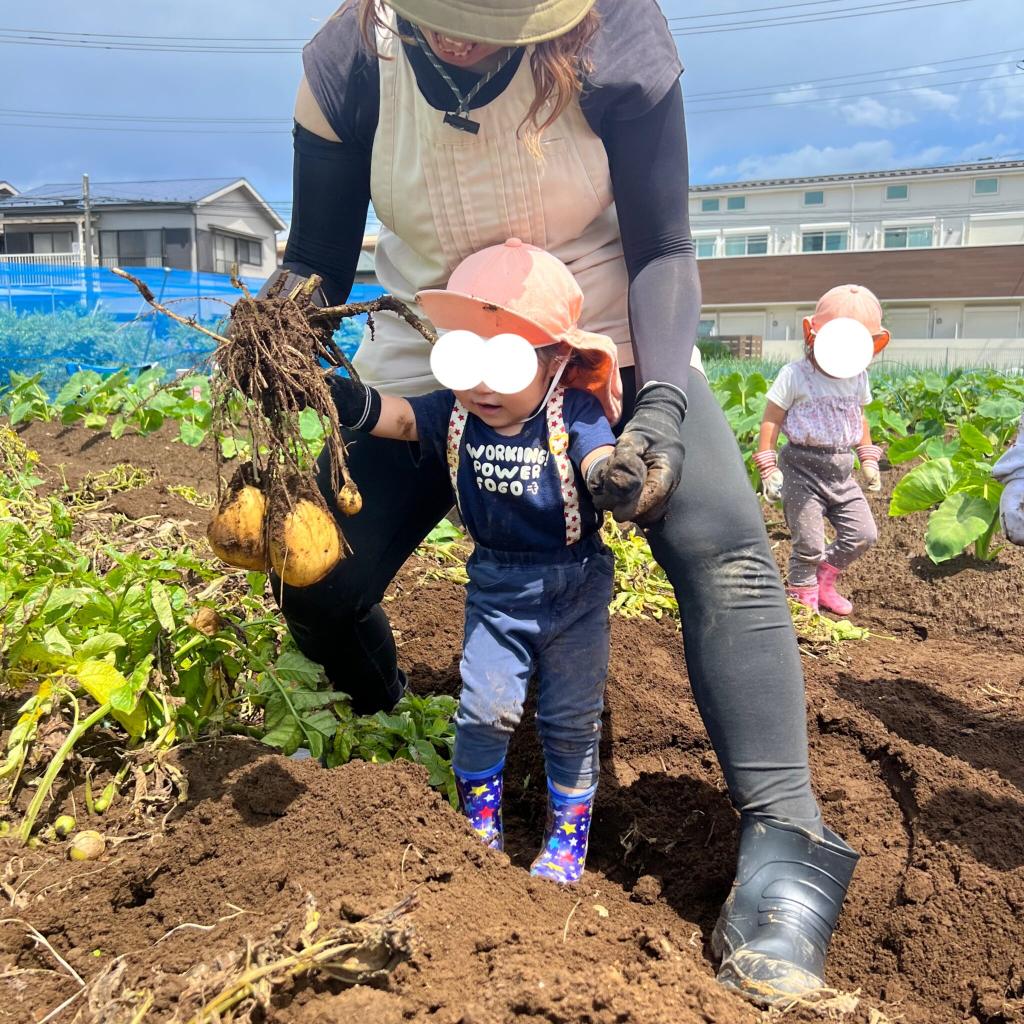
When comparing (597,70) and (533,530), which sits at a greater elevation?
(597,70)

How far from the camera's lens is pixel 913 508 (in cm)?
520

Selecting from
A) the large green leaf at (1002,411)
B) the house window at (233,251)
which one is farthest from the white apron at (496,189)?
the house window at (233,251)

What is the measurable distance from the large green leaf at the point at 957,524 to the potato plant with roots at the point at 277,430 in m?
3.64

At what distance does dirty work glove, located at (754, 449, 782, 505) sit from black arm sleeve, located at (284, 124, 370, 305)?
2.38m

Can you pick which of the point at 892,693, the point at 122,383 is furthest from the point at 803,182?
the point at 892,693

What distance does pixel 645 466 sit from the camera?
1.72 meters

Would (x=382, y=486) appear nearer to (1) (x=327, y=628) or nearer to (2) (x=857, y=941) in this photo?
(1) (x=327, y=628)

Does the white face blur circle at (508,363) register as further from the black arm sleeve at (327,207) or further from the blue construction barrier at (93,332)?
the blue construction barrier at (93,332)

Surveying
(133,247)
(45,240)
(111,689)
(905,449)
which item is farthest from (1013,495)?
(45,240)

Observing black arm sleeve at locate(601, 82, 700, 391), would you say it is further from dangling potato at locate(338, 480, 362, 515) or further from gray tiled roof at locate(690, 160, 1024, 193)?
gray tiled roof at locate(690, 160, 1024, 193)

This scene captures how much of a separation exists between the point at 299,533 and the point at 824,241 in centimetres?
4437

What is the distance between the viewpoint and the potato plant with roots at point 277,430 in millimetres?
1796

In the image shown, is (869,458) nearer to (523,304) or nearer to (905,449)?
(905,449)

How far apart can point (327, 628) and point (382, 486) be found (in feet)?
1.19
